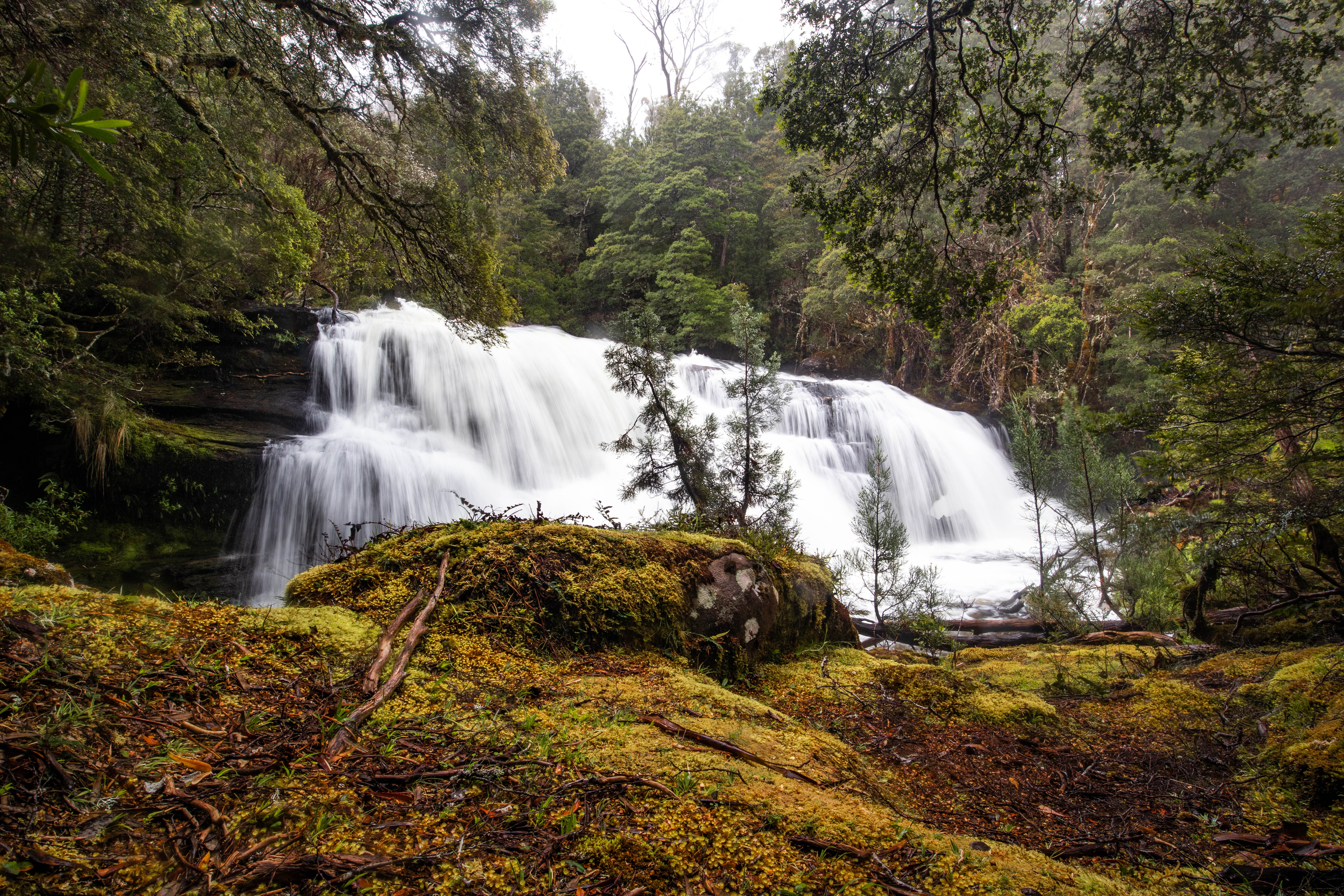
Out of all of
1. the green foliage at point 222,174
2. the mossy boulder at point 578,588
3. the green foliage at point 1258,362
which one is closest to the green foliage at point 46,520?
the green foliage at point 222,174

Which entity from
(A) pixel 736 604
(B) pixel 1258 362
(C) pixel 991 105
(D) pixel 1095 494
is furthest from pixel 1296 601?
(D) pixel 1095 494

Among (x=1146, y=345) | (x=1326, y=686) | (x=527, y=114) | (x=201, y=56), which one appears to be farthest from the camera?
(x=1146, y=345)

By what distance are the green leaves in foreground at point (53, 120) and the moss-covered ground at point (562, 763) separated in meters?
1.16

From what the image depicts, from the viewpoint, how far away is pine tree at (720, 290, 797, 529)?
21.9 feet

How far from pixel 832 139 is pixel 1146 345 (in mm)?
17760

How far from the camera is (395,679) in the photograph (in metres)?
1.95

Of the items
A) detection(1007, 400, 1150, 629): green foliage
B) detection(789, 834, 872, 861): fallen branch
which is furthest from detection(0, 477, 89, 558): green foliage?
detection(1007, 400, 1150, 629): green foliage

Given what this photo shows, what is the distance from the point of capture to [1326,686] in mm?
3080

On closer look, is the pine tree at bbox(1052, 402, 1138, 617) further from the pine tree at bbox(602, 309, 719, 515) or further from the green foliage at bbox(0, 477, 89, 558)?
the green foliage at bbox(0, 477, 89, 558)

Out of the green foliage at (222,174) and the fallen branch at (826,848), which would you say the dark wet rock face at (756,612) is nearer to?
the fallen branch at (826,848)

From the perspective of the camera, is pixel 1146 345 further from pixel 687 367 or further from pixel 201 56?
pixel 201 56

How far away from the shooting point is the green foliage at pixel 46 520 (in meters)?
7.00

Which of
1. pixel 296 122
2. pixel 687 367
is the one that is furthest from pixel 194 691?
pixel 687 367

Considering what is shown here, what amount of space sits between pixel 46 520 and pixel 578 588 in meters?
9.30
